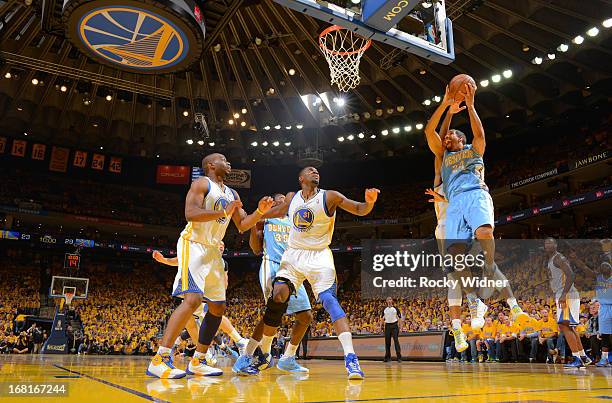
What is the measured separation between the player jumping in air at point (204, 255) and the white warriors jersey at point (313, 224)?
64 cm

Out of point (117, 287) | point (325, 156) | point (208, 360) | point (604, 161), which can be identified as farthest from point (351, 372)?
point (117, 287)

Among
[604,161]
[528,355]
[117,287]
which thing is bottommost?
[528,355]

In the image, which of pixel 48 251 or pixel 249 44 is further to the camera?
pixel 48 251

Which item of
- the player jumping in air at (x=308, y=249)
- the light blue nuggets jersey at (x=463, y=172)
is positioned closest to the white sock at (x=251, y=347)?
the player jumping in air at (x=308, y=249)

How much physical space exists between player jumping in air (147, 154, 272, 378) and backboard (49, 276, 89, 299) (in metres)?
20.4

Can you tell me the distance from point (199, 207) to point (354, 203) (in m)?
1.50

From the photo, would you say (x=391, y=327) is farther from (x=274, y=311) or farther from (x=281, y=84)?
(x=281, y=84)

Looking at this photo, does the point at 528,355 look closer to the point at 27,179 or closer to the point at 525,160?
the point at 525,160

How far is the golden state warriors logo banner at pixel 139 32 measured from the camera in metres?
11.8

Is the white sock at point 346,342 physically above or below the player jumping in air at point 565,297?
below

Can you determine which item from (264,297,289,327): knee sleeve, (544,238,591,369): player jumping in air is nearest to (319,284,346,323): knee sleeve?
(264,297,289,327): knee sleeve

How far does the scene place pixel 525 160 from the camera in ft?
80.5

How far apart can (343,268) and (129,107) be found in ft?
50.5

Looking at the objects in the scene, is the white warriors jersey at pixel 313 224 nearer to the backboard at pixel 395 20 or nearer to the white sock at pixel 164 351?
the white sock at pixel 164 351
